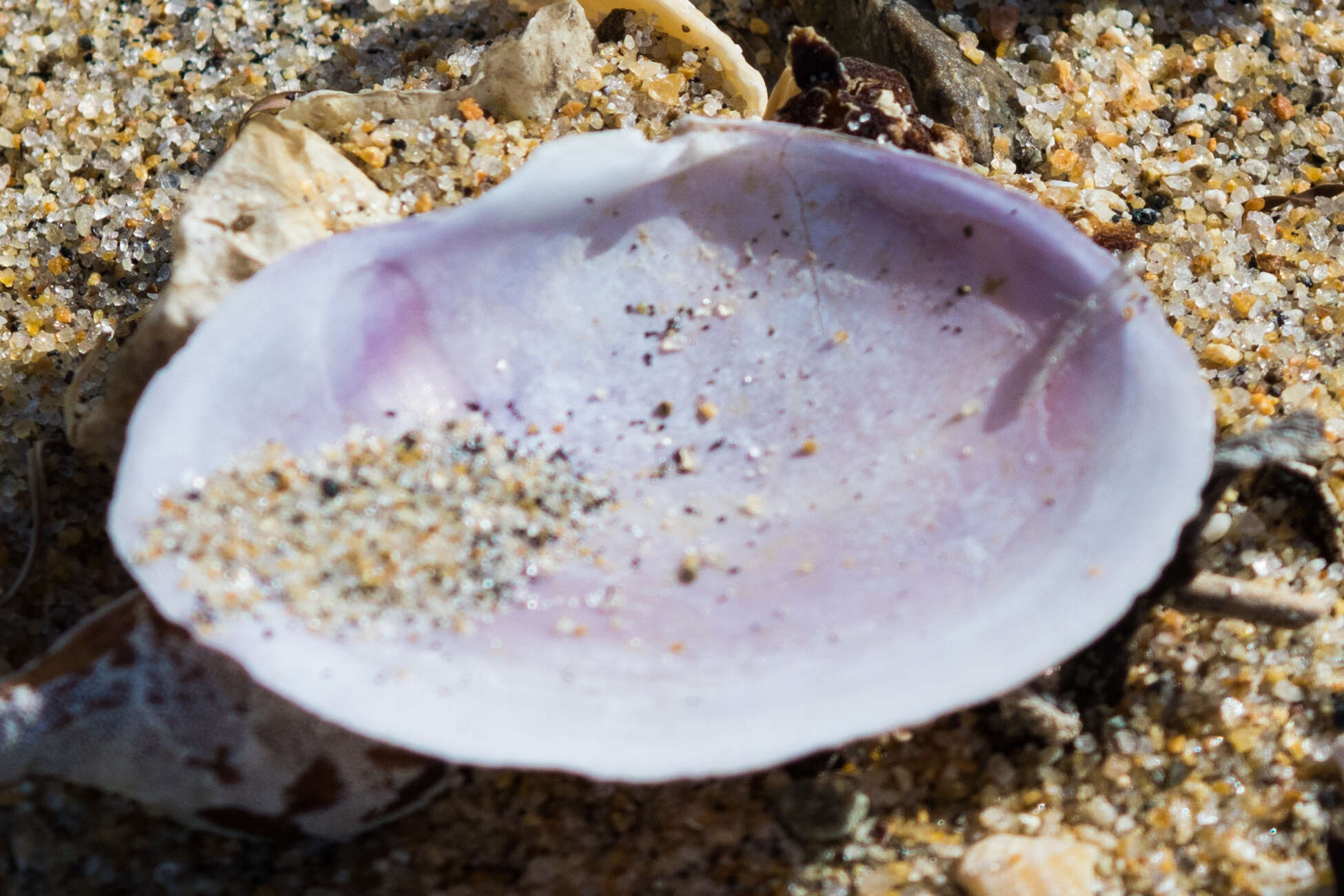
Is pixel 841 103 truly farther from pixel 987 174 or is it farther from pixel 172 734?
pixel 172 734

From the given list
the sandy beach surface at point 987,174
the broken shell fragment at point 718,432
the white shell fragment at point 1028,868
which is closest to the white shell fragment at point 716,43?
the sandy beach surface at point 987,174

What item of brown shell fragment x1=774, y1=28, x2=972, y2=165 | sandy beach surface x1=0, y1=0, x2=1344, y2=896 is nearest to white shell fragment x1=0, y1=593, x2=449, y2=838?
sandy beach surface x1=0, y1=0, x2=1344, y2=896

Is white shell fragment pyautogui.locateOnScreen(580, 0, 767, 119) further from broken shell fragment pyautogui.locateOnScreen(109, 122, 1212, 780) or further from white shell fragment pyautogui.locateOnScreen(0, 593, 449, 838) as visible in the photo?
white shell fragment pyautogui.locateOnScreen(0, 593, 449, 838)

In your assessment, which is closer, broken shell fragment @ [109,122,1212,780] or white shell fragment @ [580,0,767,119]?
broken shell fragment @ [109,122,1212,780]

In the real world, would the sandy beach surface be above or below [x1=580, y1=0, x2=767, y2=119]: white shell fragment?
below

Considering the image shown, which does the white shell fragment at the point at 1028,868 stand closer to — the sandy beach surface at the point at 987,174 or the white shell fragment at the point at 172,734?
the sandy beach surface at the point at 987,174

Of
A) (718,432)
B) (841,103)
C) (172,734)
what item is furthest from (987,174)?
(172,734)

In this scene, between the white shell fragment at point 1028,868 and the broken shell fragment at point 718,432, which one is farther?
the white shell fragment at point 1028,868
